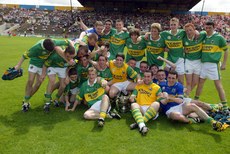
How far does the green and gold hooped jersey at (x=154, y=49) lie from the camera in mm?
6625

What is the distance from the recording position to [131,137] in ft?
15.0

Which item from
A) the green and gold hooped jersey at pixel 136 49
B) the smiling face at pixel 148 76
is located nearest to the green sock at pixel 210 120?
the smiling face at pixel 148 76

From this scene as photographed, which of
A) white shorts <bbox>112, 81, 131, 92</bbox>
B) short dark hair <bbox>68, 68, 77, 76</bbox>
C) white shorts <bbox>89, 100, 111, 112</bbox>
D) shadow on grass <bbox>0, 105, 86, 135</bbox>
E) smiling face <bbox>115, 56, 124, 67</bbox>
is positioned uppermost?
smiling face <bbox>115, 56, 124, 67</bbox>

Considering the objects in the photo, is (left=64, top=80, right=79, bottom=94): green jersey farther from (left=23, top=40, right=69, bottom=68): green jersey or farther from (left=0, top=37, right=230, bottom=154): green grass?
(left=23, top=40, right=69, bottom=68): green jersey

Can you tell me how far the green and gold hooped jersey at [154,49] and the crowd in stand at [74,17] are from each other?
136 feet

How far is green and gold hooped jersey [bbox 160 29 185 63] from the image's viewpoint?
20.9 feet

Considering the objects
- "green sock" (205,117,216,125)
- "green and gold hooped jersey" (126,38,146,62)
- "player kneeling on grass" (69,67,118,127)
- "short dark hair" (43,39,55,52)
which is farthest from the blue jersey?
"short dark hair" (43,39,55,52)

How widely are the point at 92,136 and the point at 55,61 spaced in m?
2.26

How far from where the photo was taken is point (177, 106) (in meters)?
5.33

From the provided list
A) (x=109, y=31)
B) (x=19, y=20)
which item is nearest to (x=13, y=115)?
(x=109, y=31)

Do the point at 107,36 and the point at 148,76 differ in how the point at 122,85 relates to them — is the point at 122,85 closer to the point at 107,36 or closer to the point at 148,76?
the point at 148,76

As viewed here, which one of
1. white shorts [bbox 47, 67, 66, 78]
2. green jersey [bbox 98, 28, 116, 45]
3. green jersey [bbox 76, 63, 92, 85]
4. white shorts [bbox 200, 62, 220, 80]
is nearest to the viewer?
white shorts [bbox 47, 67, 66, 78]

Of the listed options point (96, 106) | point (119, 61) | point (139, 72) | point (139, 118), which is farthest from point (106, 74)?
point (139, 118)

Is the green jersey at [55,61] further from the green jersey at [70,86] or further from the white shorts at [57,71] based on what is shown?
the green jersey at [70,86]
